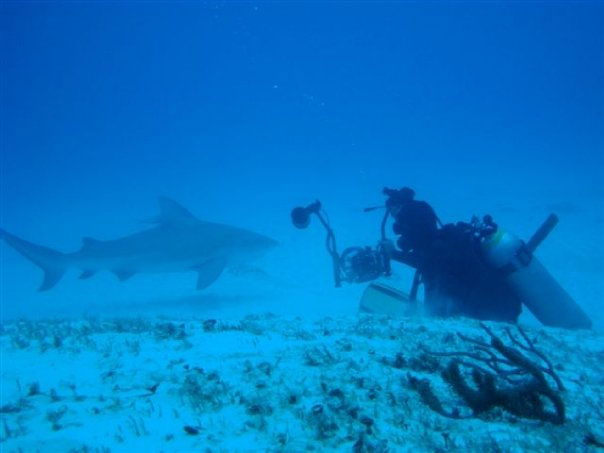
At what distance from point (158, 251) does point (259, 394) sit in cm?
1060

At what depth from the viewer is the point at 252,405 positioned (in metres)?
3.30

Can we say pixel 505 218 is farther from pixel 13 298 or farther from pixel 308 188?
pixel 308 188

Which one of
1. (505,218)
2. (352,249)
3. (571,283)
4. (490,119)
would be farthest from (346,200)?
(490,119)

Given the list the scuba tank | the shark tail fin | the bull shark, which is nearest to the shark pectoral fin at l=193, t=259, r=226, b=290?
the bull shark

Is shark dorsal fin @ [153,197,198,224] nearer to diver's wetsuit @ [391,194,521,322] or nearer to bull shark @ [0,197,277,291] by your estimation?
bull shark @ [0,197,277,291]

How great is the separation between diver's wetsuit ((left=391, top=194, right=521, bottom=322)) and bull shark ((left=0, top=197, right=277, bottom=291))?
7229 millimetres

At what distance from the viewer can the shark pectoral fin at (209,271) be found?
12984 millimetres

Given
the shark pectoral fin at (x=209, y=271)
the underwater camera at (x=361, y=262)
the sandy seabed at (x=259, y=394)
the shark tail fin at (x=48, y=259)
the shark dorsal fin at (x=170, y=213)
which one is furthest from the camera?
the shark dorsal fin at (x=170, y=213)

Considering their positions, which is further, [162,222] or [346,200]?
[346,200]

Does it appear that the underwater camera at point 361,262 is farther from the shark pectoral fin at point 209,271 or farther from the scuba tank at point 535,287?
the shark pectoral fin at point 209,271

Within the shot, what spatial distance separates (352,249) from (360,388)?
3.90m

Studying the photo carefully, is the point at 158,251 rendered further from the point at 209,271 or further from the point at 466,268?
the point at 466,268

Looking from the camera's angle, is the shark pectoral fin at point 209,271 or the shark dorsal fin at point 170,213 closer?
the shark pectoral fin at point 209,271

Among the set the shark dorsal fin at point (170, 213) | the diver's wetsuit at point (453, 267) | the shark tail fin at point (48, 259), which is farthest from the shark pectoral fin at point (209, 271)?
the diver's wetsuit at point (453, 267)
